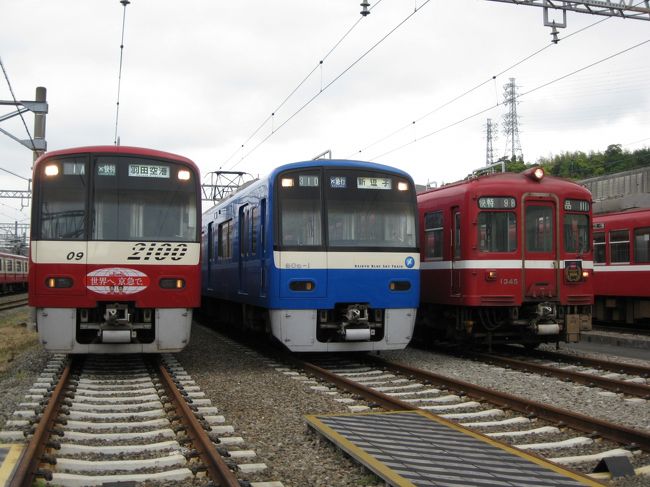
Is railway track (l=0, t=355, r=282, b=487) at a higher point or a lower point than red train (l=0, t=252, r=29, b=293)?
lower

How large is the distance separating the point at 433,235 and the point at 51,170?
6616 millimetres

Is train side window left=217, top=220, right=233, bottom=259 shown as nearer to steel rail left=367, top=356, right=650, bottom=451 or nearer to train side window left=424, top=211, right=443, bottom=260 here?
train side window left=424, top=211, right=443, bottom=260

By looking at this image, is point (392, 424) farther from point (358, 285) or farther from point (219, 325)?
point (219, 325)

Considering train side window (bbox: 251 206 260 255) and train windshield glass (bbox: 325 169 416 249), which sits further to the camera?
train side window (bbox: 251 206 260 255)

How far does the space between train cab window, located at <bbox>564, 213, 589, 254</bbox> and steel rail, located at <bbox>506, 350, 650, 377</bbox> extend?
5.92ft

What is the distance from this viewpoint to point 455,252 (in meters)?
12.3

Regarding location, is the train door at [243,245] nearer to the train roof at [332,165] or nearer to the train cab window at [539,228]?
the train roof at [332,165]

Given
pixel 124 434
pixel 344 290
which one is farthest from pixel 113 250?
pixel 124 434

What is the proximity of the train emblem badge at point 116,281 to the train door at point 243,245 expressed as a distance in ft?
9.59

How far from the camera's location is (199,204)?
408 inches

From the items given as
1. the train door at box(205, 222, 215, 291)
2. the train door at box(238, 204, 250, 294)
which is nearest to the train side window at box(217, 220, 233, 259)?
the train door at box(205, 222, 215, 291)

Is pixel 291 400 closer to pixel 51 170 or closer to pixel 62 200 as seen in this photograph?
pixel 62 200

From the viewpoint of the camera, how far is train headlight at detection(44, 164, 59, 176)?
32.8ft

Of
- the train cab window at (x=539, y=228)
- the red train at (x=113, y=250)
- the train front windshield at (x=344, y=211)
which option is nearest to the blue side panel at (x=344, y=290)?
the train front windshield at (x=344, y=211)
